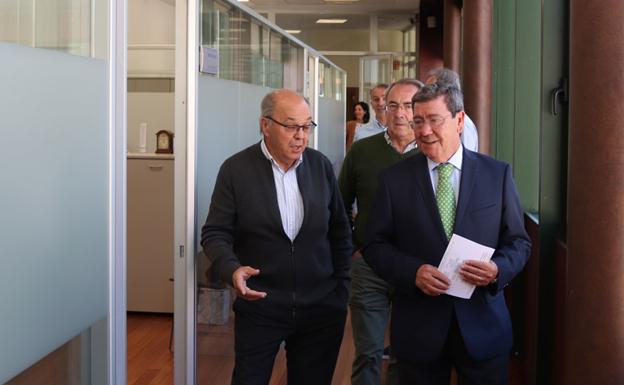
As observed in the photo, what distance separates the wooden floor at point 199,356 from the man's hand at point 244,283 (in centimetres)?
106

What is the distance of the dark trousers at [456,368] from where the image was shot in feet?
8.43

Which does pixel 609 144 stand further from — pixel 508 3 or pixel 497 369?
pixel 508 3

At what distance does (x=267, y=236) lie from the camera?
291 centimetres

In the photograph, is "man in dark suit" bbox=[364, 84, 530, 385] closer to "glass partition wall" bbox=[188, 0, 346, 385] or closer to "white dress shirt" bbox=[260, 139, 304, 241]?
"white dress shirt" bbox=[260, 139, 304, 241]

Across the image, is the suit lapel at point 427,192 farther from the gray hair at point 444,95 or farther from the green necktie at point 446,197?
the gray hair at point 444,95

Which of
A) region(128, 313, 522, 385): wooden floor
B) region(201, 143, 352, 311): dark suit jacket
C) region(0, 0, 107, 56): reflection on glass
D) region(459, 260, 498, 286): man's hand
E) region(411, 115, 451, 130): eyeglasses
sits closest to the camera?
region(0, 0, 107, 56): reflection on glass

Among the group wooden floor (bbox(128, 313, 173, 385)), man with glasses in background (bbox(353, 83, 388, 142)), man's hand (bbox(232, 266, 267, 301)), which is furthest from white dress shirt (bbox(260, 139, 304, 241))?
man with glasses in background (bbox(353, 83, 388, 142))

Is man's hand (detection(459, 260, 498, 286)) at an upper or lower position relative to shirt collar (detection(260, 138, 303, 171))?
lower

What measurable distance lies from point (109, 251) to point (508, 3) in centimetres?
585

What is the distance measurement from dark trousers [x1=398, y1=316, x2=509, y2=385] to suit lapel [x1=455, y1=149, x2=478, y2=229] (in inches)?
13.0

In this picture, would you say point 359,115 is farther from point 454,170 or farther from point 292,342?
point 454,170

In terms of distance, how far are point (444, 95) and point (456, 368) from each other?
0.86m

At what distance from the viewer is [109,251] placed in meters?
2.72

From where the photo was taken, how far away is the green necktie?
2.60m
